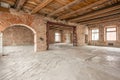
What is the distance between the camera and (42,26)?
534 centimetres

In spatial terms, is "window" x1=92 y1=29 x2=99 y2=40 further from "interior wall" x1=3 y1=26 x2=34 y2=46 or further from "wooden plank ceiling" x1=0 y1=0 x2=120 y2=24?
"interior wall" x1=3 y1=26 x2=34 y2=46

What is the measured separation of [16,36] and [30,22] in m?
6.47

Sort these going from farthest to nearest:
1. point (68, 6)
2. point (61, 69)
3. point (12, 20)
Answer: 1. point (12, 20)
2. point (68, 6)
3. point (61, 69)

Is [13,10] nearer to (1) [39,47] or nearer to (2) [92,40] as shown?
(1) [39,47]

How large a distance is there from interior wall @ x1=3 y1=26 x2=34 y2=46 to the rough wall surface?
611 centimetres

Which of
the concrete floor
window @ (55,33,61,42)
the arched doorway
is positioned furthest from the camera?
window @ (55,33,61,42)

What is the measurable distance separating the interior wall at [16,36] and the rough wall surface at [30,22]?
6.11m

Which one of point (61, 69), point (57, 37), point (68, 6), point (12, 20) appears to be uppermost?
point (68, 6)

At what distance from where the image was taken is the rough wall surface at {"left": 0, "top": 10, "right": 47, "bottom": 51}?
153 inches

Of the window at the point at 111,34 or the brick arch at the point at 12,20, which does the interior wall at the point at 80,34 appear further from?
the brick arch at the point at 12,20

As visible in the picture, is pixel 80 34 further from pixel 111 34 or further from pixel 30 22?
pixel 30 22

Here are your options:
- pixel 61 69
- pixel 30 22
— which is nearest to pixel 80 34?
pixel 30 22

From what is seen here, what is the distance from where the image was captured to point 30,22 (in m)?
4.73

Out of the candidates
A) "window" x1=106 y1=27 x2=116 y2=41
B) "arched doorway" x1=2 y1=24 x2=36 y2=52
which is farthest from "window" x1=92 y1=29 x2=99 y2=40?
"arched doorway" x1=2 y1=24 x2=36 y2=52
